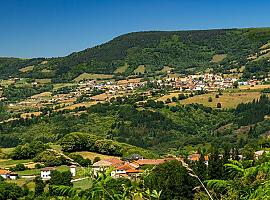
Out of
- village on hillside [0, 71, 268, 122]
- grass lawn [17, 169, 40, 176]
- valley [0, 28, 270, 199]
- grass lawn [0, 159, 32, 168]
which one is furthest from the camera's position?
village on hillside [0, 71, 268, 122]

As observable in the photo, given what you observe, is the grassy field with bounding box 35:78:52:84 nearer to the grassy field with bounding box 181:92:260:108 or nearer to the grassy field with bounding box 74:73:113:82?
the grassy field with bounding box 74:73:113:82

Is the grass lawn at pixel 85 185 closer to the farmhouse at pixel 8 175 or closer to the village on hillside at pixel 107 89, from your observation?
the farmhouse at pixel 8 175

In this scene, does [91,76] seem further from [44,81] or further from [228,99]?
[228,99]

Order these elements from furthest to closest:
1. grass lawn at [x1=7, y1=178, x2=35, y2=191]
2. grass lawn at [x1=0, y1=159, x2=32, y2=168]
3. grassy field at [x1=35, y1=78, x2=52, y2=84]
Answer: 1. grassy field at [x1=35, y1=78, x2=52, y2=84]
2. grass lawn at [x1=0, y1=159, x2=32, y2=168]
3. grass lawn at [x1=7, y1=178, x2=35, y2=191]

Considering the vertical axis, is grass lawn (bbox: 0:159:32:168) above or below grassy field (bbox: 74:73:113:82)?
below

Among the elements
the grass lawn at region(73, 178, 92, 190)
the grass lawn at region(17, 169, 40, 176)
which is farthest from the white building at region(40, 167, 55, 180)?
the grass lawn at region(73, 178, 92, 190)

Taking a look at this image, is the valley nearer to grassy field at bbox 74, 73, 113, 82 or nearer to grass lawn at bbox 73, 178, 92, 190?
grass lawn at bbox 73, 178, 92, 190

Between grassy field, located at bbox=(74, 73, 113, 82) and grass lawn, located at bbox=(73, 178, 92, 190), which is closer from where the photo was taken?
grass lawn, located at bbox=(73, 178, 92, 190)

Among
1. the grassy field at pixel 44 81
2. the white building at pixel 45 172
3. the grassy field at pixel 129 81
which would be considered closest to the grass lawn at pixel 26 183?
the white building at pixel 45 172

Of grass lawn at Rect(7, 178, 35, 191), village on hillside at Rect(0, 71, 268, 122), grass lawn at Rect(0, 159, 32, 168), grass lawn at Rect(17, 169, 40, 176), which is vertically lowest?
grass lawn at Rect(0, 159, 32, 168)

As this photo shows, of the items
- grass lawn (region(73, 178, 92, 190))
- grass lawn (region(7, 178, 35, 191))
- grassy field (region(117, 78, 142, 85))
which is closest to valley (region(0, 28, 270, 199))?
grass lawn (region(73, 178, 92, 190))
